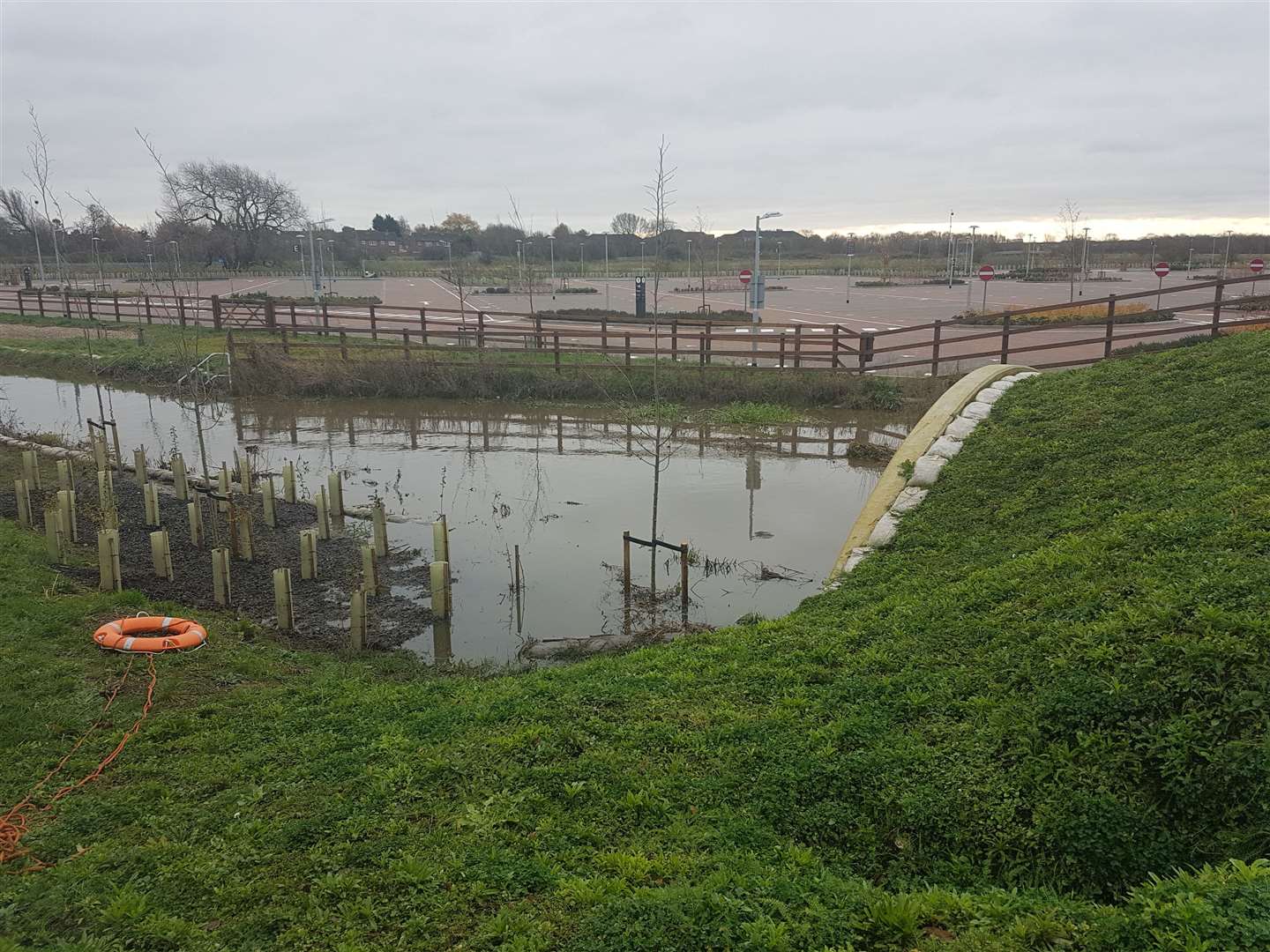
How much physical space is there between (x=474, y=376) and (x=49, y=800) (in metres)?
18.0

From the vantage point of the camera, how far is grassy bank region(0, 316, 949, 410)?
68.3ft

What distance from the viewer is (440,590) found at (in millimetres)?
9297

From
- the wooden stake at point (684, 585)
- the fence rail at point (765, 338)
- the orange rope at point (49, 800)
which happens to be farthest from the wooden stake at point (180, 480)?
the wooden stake at point (684, 585)

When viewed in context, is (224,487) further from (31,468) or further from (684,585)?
(684,585)

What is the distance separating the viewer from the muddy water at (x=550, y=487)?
32.7 ft

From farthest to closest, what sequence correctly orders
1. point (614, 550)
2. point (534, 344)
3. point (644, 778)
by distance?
point (534, 344) → point (614, 550) → point (644, 778)

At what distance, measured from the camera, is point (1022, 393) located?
12.0 meters

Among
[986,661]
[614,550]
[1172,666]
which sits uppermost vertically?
[1172,666]

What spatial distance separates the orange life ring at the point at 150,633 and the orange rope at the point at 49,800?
0.67 meters

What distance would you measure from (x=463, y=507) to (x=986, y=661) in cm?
940

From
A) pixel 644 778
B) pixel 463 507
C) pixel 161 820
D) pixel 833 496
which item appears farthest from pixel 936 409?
pixel 161 820

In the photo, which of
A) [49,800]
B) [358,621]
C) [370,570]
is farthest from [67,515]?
[49,800]

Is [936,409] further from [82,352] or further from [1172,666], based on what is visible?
[82,352]

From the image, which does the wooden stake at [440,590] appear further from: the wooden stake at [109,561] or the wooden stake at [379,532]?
the wooden stake at [109,561]
